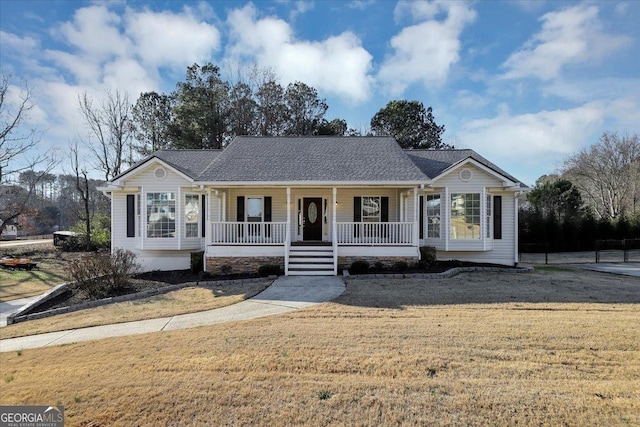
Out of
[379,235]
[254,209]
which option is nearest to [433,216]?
[379,235]

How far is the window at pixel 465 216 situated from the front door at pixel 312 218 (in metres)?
5.92

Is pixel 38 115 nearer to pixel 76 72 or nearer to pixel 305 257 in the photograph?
pixel 76 72

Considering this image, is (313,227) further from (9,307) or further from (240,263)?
(9,307)

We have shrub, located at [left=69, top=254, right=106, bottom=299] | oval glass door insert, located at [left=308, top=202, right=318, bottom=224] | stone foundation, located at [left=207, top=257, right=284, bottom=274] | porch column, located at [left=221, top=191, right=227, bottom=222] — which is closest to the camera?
shrub, located at [left=69, top=254, right=106, bottom=299]

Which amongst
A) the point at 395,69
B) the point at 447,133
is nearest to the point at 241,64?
the point at 395,69

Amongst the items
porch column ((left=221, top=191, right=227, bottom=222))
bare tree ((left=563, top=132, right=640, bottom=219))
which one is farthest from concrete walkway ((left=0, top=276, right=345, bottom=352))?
bare tree ((left=563, top=132, right=640, bottom=219))

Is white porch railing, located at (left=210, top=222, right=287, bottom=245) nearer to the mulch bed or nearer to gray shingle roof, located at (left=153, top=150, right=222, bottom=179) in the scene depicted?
the mulch bed

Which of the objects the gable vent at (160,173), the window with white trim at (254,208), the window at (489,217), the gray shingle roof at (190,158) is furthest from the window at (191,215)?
the window at (489,217)

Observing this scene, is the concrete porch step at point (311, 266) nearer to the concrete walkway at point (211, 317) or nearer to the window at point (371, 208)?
the concrete walkway at point (211, 317)

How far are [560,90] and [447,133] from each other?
Result: 13.8 metres

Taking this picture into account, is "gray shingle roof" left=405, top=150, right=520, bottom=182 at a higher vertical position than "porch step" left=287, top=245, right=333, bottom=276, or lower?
higher

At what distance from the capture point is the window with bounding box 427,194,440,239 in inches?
553

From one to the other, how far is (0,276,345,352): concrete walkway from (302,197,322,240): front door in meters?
5.19

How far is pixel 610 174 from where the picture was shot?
3297 centimetres
